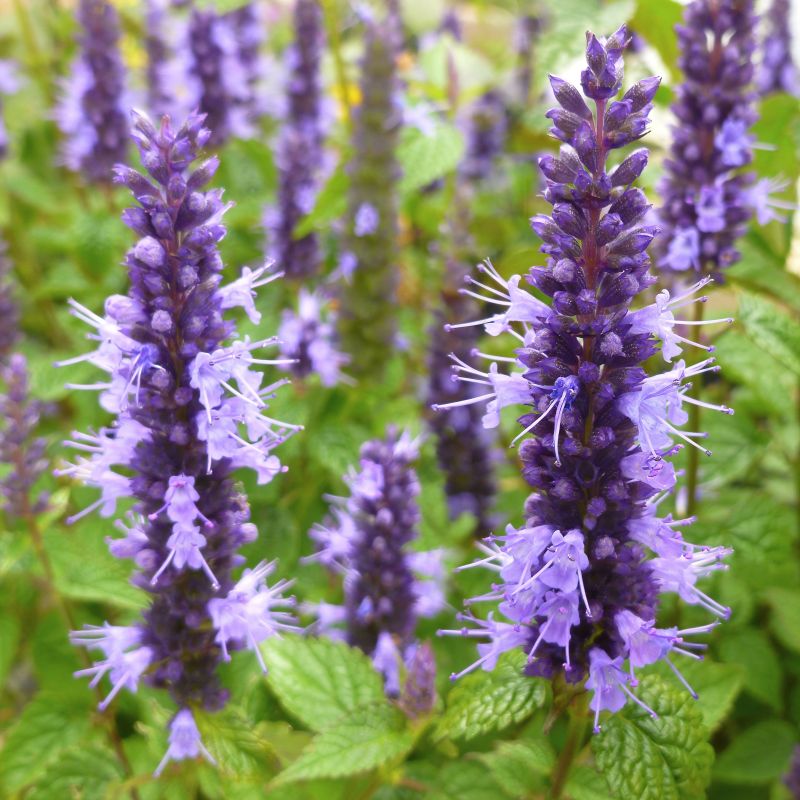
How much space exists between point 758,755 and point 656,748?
1287mm

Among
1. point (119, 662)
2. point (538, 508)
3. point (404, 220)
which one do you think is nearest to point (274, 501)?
point (119, 662)

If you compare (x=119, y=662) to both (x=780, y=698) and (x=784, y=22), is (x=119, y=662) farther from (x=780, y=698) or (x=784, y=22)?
(x=784, y=22)

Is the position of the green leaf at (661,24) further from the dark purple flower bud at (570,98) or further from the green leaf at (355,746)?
the green leaf at (355,746)

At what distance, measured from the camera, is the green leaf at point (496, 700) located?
164cm

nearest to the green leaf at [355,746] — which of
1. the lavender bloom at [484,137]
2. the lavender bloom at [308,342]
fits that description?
the lavender bloom at [308,342]

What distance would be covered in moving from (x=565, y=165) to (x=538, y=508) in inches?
23.2

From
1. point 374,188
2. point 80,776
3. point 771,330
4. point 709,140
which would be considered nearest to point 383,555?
point 80,776

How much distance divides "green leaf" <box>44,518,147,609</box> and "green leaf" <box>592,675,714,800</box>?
1.18 m

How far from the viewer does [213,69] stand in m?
4.04

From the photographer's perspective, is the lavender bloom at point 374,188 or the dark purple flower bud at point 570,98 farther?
the lavender bloom at point 374,188

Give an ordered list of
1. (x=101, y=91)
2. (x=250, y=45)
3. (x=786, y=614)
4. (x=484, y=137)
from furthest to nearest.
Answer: (x=484, y=137), (x=250, y=45), (x=101, y=91), (x=786, y=614)

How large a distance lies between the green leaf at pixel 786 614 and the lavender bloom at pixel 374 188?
1.65 m

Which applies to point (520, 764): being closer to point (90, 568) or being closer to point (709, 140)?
point (90, 568)

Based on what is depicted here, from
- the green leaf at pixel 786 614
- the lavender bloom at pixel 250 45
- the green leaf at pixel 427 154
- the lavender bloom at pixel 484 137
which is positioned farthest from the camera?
the lavender bloom at pixel 484 137
